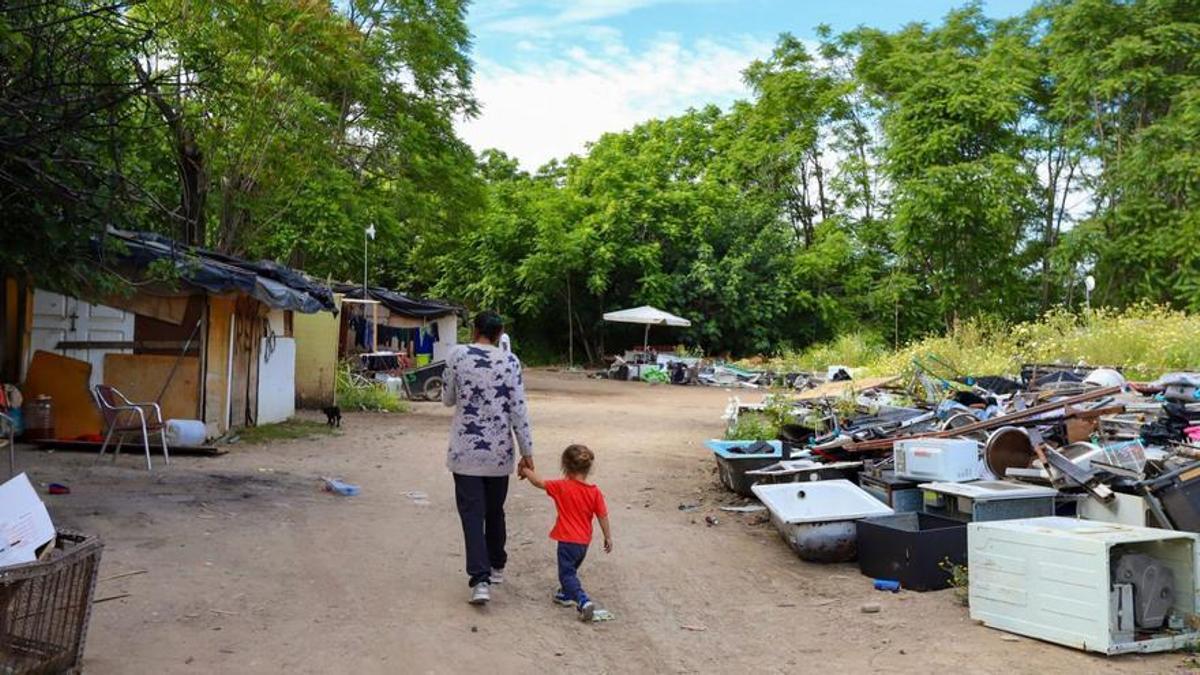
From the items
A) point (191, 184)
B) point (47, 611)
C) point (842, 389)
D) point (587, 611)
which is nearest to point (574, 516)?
point (587, 611)

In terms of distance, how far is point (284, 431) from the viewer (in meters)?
14.3

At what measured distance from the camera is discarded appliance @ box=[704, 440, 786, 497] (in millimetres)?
9812

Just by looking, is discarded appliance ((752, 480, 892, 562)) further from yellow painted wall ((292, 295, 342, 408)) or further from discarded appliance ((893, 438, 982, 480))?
yellow painted wall ((292, 295, 342, 408))

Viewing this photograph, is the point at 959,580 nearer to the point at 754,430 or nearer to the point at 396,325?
the point at 754,430

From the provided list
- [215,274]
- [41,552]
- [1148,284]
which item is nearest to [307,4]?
[215,274]

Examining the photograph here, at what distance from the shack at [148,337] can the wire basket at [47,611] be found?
7207 millimetres

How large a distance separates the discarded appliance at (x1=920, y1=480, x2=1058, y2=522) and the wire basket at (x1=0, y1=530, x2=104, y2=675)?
17.7ft

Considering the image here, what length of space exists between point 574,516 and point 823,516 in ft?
7.92

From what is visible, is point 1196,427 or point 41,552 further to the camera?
point 1196,427

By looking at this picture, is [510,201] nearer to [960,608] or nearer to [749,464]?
[749,464]

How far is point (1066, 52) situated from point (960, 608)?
115ft

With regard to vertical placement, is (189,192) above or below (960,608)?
above

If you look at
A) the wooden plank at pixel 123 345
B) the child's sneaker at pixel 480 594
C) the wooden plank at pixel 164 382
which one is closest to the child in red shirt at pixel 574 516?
the child's sneaker at pixel 480 594

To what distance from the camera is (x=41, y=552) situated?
4.30 m
